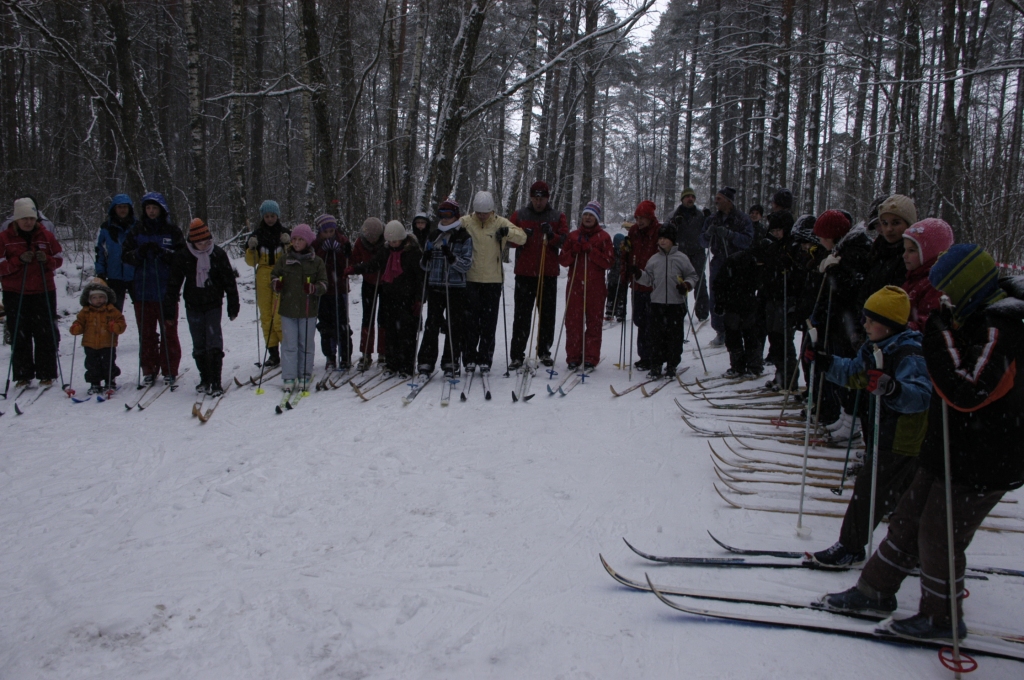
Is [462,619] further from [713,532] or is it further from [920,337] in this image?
[920,337]

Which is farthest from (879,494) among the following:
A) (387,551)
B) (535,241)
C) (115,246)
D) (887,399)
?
(115,246)

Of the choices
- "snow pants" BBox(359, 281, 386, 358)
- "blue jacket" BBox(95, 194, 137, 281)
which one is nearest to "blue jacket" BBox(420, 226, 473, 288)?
"snow pants" BBox(359, 281, 386, 358)

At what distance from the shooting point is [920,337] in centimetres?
312

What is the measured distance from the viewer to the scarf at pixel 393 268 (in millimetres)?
7227

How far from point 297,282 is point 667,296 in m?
4.39

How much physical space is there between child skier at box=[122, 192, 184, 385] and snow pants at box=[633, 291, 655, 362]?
564 cm

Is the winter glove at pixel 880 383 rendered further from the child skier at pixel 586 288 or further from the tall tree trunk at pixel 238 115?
the tall tree trunk at pixel 238 115

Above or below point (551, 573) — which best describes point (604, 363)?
above

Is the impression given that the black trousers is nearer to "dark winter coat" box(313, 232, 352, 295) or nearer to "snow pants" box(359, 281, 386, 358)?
"snow pants" box(359, 281, 386, 358)

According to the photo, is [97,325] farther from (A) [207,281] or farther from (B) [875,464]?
(B) [875,464]

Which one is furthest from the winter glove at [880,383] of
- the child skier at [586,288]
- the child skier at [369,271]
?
the child skier at [369,271]

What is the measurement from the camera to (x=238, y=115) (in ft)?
42.1

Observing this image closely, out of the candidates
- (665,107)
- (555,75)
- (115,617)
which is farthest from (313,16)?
(665,107)

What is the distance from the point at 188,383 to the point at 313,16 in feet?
19.6
